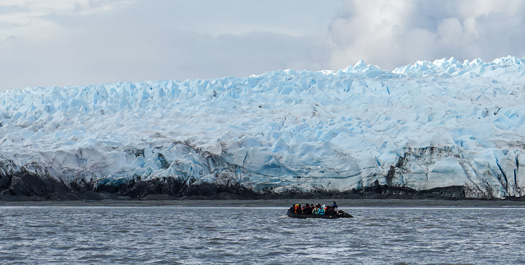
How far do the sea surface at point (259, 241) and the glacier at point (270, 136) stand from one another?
2511cm

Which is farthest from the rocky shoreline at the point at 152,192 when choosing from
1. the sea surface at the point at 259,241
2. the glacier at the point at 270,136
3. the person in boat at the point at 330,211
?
the sea surface at the point at 259,241

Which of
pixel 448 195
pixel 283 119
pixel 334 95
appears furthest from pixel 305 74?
pixel 448 195

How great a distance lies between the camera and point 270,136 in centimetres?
8238

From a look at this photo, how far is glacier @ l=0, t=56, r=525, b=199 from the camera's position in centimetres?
7494

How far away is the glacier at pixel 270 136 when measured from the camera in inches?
2950

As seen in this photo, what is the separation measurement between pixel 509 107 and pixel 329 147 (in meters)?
20.9

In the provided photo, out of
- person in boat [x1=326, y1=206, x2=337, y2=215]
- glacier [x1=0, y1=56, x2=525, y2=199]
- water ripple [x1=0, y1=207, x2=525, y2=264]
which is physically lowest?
water ripple [x1=0, y1=207, x2=525, y2=264]

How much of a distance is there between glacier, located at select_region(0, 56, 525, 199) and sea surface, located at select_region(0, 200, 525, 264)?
25.1 metres

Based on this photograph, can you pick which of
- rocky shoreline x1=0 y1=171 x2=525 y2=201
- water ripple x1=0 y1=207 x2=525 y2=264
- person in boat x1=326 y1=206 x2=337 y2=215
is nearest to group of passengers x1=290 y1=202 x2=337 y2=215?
person in boat x1=326 y1=206 x2=337 y2=215

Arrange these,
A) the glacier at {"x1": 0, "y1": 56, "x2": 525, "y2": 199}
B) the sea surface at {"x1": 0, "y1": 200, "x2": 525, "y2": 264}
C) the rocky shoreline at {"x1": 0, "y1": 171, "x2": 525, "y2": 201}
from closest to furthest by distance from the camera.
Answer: the sea surface at {"x1": 0, "y1": 200, "x2": 525, "y2": 264} < the glacier at {"x1": 0, "y1": 56, "x2": 525, "y2": 199} < the rocky shoreline at {"x1": 0, "y1": 171, "x2": 525, "y2": 201}

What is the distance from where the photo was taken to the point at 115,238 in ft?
113

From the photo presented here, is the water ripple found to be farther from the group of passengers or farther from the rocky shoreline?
the rocky shoreline

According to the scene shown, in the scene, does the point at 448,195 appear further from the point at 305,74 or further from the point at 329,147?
the point at 305,74

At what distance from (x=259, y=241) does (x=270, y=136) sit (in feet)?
162
